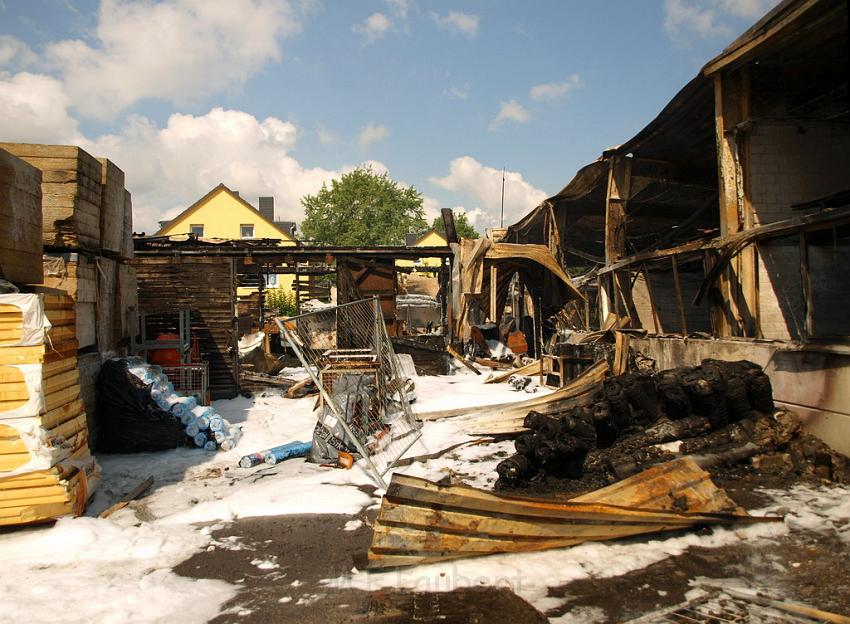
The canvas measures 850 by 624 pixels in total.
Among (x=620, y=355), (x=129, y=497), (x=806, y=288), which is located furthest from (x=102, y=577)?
(x=620, y=355)

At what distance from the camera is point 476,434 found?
842 cm

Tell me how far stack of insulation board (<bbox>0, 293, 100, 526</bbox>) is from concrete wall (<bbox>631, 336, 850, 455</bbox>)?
800 cm

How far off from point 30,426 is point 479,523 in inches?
163

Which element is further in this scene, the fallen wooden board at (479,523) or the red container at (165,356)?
the red container at (165,356)

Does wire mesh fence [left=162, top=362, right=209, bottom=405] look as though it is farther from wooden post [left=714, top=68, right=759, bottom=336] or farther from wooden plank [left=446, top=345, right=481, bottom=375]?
wooden post [left=714, top=68, right=759, bottom=336]

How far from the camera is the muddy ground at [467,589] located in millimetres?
3592

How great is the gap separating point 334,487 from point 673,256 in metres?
6.96

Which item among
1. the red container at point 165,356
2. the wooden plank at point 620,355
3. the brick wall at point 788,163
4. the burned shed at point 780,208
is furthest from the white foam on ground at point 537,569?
the red container at point 165,356

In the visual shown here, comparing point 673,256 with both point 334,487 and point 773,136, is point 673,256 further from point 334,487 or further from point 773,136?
point 334,487

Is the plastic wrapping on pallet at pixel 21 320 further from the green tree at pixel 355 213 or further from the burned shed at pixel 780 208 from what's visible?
the green tree at pixel 355 213

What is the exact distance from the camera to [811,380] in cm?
657

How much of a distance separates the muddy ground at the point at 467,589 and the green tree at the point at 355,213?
169 feet

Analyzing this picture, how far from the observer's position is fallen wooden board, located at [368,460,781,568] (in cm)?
420

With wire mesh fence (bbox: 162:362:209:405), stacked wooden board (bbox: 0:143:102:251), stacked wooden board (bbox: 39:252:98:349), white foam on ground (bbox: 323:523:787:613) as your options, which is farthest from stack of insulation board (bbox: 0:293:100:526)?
wire mesh fence (bbox: 162:362:209:405)
